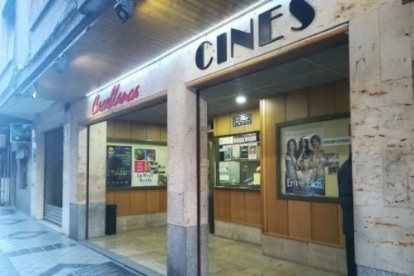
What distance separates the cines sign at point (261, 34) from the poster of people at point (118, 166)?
532cm

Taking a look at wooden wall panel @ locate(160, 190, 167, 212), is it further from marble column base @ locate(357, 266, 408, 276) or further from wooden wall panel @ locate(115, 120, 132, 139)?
marble column base @ locate(357, 266, 408, 276)

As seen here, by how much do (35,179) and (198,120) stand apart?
820 centimetres

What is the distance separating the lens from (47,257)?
612cm

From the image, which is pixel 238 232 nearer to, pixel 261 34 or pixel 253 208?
pixel 253 208

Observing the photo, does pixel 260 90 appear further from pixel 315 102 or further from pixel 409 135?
pixel 409 135

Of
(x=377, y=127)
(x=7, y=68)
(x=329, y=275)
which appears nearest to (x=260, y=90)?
(x=329, y=275)

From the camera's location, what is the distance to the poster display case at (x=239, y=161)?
7.32 meters

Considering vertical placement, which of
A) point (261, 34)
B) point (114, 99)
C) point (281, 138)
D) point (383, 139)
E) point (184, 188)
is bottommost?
point (184, 188)

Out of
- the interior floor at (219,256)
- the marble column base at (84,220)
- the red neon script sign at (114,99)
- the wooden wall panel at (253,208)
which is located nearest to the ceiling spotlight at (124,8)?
the red neon script sign at (114,99)

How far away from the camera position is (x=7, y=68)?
358 inches

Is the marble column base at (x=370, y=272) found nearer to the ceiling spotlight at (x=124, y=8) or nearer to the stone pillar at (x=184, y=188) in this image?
the stone pillar at (x=184, y=188)

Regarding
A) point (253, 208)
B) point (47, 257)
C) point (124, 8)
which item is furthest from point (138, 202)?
point (124, 8)

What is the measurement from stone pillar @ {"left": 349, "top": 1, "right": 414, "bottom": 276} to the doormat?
3774mm

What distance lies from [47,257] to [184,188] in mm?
3547
